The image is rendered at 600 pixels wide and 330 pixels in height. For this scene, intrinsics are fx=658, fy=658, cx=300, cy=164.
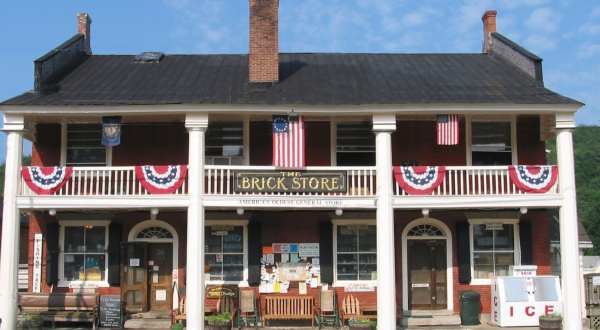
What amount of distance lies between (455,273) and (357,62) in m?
7.39

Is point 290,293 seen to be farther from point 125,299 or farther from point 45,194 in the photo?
point 45,194

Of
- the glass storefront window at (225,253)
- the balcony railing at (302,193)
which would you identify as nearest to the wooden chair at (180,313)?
the glass storefront window at (225,253)

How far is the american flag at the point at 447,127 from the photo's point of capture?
17.1 meters

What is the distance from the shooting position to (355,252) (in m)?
19.2

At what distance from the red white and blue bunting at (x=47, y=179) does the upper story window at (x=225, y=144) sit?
13.0 feet

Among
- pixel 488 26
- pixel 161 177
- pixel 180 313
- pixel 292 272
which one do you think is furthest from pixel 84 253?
pixel 488 26

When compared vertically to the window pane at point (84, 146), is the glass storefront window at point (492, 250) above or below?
below

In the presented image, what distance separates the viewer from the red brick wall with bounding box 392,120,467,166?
19.4 metres

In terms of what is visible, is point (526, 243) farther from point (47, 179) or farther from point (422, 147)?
point (47, 179)

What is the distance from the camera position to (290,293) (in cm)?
1895

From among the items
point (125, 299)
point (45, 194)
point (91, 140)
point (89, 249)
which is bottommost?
point (125, 299)

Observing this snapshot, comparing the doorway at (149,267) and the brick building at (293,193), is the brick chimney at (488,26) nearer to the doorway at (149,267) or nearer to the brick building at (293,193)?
the brick building at (293,193)

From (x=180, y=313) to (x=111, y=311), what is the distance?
187 centimetres

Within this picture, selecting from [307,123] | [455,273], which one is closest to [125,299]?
[307,123]
